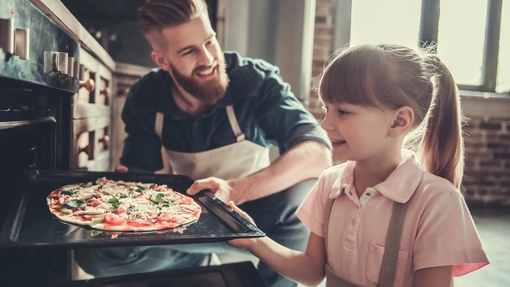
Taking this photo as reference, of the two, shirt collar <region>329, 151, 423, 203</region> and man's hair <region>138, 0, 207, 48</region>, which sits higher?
man's hair <region>138, 0, 207, 48</region>

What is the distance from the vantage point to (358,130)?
0.98 metres

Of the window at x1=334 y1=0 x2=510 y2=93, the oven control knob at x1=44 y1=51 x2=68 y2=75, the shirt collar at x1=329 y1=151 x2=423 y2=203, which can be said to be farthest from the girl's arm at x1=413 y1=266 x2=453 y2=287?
the window at x1=334 y1=0 x2=510 y2=93

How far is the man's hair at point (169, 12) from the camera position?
65.1 inches

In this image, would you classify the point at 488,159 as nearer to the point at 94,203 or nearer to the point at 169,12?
the point at 169,12

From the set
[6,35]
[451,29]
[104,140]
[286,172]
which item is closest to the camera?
[6,35]

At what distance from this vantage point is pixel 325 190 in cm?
116

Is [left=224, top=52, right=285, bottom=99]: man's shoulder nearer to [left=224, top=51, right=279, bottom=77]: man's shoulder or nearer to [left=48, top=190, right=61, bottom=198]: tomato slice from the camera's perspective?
[left=224, top=51, right=279, bottom=77]: man's shoulder

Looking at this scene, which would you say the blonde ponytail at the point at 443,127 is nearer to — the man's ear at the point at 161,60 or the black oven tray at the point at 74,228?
the black oven tray at the point at 74,228

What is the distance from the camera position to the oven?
2.41 ft

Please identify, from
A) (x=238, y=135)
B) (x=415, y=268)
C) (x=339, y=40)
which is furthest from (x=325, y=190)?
(x=339, y=40)

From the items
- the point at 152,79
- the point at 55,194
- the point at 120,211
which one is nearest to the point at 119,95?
the point at 152,79

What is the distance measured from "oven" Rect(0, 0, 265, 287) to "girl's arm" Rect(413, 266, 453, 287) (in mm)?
345

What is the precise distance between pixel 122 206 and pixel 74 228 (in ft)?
0.78

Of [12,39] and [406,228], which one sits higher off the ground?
[12,39]
